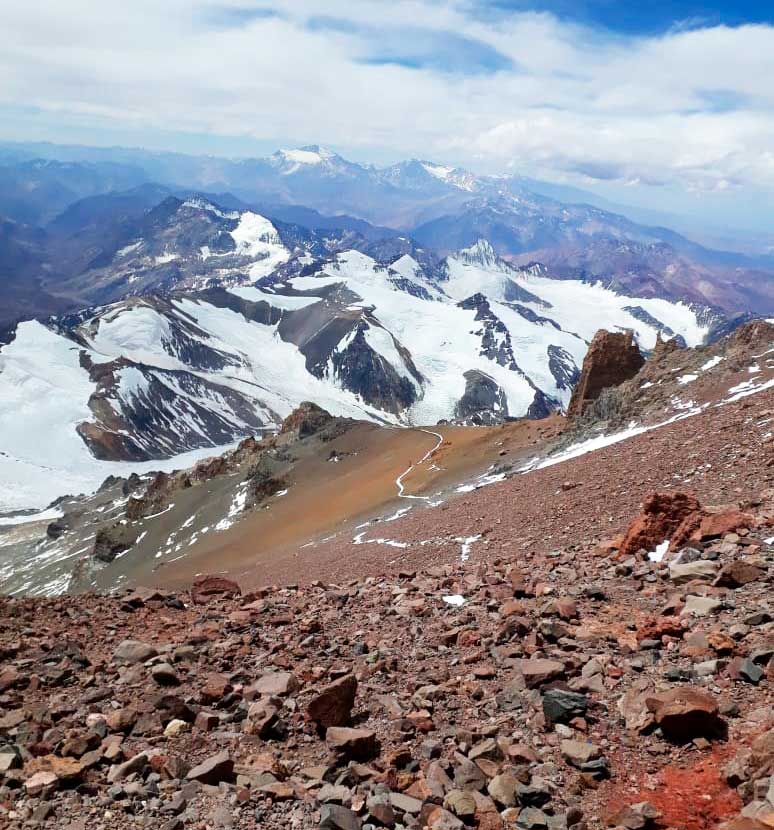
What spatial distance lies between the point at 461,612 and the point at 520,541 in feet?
24.7

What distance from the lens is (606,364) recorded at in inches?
2073

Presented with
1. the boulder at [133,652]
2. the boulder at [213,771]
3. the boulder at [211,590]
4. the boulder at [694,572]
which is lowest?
the boulder at [211,590]

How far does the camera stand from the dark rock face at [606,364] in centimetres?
5222

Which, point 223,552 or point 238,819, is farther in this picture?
point 223,552

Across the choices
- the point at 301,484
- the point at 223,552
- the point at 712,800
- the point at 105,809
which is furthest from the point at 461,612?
the point at 301,484

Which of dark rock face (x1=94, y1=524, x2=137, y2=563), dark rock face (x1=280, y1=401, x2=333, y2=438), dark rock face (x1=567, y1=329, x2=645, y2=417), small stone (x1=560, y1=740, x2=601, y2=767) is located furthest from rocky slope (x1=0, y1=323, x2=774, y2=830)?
dark rock face (x1=280, y1=401, x2=333, y2=438)

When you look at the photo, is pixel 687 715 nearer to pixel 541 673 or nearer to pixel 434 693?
pixel 541 673

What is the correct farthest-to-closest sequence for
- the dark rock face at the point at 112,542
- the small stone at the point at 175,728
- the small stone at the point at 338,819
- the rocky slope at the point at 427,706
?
1. the dark rock face at the point at 112,542
2. the small stone at the point at 175,728
3. the rocky slope at the point at 427,706
4. the small stone at the point at 338,819

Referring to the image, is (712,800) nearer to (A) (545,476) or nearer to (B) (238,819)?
(B) (238,819)

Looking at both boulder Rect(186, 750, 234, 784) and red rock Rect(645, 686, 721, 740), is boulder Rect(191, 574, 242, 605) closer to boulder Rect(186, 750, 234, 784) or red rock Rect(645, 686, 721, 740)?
boulder Rect(186, 750, 234, 784)

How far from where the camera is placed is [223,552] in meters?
49.3

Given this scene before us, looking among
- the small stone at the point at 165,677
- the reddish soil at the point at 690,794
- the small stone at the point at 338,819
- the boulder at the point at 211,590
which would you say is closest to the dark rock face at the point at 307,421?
the boulder at the point at 211,590

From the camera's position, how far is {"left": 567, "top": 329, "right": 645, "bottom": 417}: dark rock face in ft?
171

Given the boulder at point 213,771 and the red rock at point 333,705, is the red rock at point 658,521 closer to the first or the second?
the red rock at point 333,705
